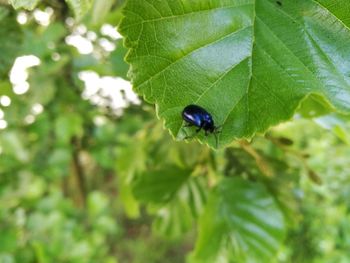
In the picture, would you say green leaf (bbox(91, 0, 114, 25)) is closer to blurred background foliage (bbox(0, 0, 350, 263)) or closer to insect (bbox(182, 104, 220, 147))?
blurred background foliage (bbox(0, 0, 350, 263))

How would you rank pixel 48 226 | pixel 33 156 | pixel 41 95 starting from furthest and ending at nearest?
pixel 33 156
pixel 48 226
pixel 41 95

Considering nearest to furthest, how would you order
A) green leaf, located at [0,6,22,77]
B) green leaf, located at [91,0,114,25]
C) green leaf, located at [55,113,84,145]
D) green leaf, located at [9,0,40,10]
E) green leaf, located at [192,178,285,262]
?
green leaf, located at [9,0,40,10]
green leaf, located at [91,0,114,25]
green leaf, located at [0,6,22,77]
green leaf, located at [192,178,285,262]
green leaf, located at [55,113,84,145]

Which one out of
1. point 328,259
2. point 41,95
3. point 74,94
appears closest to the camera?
point 41,95

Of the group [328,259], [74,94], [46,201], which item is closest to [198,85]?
[74,94]

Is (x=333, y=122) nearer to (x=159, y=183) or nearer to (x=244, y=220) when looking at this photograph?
(x=244, y=220)

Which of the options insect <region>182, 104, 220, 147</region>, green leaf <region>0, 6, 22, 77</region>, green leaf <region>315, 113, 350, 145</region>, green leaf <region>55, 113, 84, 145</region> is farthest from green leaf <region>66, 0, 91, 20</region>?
green leaf <region>55, 113, 84, 145</region>

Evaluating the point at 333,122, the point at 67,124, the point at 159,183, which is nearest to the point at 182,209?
the point at 159,183

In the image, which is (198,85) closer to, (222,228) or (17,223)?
(222,228)

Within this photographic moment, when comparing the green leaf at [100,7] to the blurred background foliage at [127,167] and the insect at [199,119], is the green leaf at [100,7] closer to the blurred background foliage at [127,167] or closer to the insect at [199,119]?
the blurred background foliage at [127,167]
